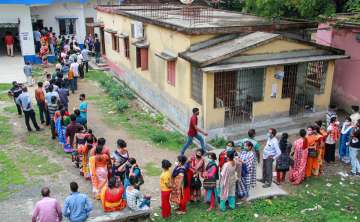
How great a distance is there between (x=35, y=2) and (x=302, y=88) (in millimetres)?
15377

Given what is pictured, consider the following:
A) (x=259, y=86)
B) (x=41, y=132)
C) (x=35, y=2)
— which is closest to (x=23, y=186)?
(x=41, y=132)

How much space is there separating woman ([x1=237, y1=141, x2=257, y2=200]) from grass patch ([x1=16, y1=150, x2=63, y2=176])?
492 centimetres

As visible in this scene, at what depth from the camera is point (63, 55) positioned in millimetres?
20031

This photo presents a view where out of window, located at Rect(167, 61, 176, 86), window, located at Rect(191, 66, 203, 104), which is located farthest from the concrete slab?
window, located at Rect(191, 66, 203, 104)

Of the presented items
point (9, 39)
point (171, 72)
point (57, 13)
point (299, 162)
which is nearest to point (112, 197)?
point (299, 162)

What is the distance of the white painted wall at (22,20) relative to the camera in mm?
22531

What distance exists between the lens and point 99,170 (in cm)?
906

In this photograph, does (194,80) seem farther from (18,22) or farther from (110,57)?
(18,22)

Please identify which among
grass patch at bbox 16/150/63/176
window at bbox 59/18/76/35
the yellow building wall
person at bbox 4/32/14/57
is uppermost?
the yellow building wall

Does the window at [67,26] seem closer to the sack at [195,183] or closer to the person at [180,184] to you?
the sack at [195,183]

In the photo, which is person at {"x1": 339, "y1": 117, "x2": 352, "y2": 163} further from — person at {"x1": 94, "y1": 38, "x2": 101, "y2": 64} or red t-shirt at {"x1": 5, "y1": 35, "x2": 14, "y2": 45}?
red t-shirt at {"x1": 5, "y1": 35, "x2": 14, "y2": 45}

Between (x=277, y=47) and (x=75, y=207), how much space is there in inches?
317

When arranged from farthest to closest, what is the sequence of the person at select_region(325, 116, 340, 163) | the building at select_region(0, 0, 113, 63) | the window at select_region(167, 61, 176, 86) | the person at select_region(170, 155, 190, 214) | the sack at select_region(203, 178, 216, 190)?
1. the building at select_region(0, 0, 113, 63)
2. the window at select_region(167, 61, 176, 86)
3. the person at select_region(325, 116, 340, 163)
4. the sack at select_region(203, 178, 216, 190)
5. the person at select_region(170, 155, 190, 214)

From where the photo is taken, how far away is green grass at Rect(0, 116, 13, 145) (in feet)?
42.6
